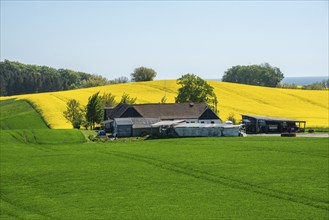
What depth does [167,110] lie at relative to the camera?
84.6 meters

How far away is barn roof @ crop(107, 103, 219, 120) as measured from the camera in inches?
3253

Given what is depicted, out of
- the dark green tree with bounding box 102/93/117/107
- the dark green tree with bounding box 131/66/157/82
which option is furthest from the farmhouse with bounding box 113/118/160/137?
the dark green tree with bounding box 131/66/157/82

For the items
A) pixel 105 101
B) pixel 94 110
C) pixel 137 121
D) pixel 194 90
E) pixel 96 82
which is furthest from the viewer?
pixel 96 82

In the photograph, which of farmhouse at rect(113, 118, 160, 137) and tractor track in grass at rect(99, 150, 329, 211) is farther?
farmhouse at rect(113, 118, 160, 137)

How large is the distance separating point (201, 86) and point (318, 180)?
57.6 meters

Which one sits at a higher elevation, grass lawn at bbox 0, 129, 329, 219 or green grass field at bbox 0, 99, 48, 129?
green grass field at bbox 0, 99, 48, 129

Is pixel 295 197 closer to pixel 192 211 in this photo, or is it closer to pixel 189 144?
pixel 192 211

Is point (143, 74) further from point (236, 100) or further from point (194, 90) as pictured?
point (194, 90)

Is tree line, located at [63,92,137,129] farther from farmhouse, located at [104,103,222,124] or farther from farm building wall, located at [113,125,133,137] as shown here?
farm building wall, located at [113,125,133,137]

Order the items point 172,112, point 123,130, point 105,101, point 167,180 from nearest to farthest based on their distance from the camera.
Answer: point 167,180 < point 123,130 < point 172,112 < point 105,101

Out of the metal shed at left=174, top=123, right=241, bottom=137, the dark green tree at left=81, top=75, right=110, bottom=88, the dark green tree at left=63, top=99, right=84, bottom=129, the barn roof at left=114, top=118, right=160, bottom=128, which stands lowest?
the metal shed at left=174, top=123, right=241, bottom=137

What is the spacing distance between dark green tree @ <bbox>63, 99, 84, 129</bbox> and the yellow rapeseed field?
1.07 meters

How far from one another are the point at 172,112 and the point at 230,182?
44.8 metres

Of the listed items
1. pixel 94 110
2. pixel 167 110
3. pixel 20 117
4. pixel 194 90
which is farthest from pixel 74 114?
pixel 194 90
